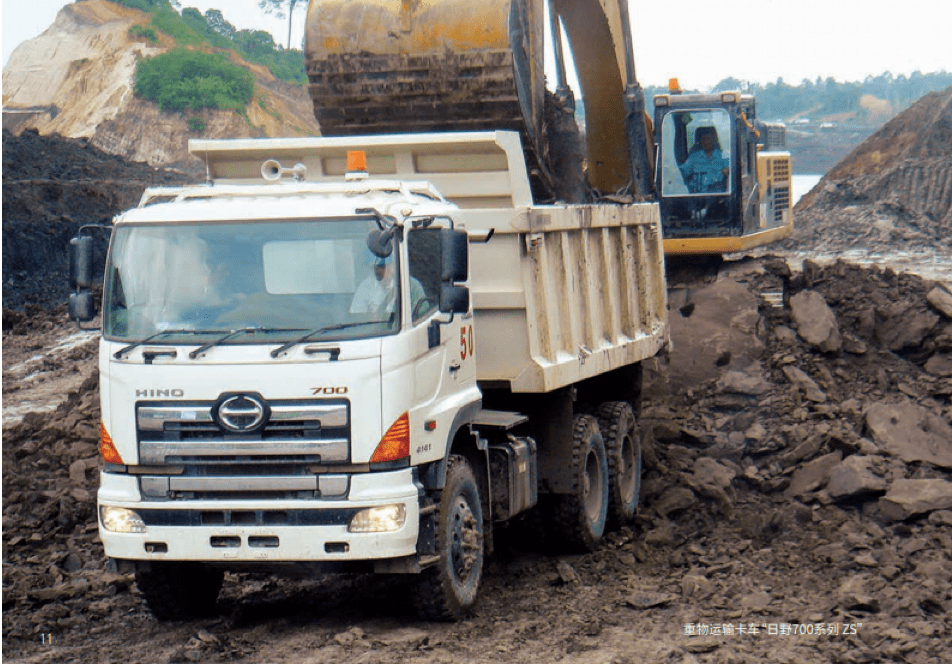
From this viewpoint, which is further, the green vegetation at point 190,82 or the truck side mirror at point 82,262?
the green vegetation at point 190,82

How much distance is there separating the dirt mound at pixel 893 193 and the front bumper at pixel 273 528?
30.5m

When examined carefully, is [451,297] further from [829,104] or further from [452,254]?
[829,104]

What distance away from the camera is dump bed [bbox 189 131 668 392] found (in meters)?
7.58

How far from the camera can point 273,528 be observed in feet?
20.2

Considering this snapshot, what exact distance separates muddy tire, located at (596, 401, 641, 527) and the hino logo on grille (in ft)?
12.4

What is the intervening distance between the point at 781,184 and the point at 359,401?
15.7 meters

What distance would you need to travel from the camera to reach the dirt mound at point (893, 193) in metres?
35.2

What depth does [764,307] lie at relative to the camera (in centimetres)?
1434

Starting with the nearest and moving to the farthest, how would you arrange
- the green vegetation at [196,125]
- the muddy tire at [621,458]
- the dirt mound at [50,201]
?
the muddy tire at [621,458] < the dirt mound at [50,201] < the green vegetation at [196,125]

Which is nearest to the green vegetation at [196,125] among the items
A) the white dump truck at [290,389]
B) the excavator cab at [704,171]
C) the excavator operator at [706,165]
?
the excavator cab at [704,171]

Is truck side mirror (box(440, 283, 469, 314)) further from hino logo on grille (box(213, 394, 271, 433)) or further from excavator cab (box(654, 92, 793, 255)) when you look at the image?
excavator cab (box(654, 92, 793, 255))

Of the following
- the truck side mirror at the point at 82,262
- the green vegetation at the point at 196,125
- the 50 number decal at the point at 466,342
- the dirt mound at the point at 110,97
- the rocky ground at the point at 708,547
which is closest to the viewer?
the truck side mirror at the point at 82,262

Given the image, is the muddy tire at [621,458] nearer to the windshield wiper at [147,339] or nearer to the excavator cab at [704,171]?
the windshield wiper at [147,339]

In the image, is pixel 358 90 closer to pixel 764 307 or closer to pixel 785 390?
pixel 785 390
